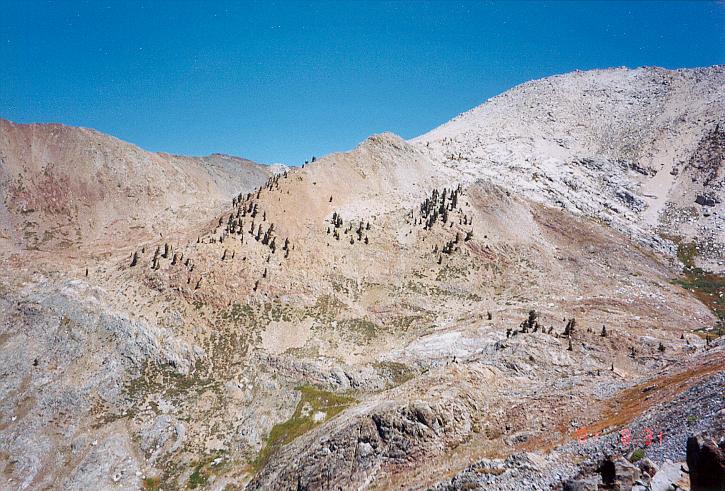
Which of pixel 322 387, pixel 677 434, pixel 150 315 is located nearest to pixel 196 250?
pixel 150 315

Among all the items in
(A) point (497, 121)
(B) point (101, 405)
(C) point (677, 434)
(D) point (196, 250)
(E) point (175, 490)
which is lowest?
(E) point (175, 490)

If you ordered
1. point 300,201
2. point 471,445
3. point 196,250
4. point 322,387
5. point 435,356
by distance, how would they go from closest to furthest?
point 471,445, point 322,387, point 435,356, point 196,250, point 300,201

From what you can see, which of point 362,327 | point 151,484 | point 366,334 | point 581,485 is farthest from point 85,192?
point 581,485

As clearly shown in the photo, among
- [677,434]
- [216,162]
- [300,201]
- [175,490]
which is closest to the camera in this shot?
[677,434]

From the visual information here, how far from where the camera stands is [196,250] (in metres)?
51.4

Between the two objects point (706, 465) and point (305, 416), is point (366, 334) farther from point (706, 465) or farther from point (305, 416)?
point (706, 465)

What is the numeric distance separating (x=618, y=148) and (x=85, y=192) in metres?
118

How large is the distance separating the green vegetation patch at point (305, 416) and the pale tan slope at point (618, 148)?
2389 inches

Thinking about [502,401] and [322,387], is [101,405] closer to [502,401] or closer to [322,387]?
[322,387]

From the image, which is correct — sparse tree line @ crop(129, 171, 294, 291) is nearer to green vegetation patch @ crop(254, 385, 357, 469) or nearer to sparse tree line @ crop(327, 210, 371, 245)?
sparse tree line @ crop(327, 210, 371, 245)

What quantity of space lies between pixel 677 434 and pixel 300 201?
5640 centimetres

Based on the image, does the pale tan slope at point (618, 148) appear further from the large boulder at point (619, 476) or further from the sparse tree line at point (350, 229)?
the large boulder at point (619, 476)

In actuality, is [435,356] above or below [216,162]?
below

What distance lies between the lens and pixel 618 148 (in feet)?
342
